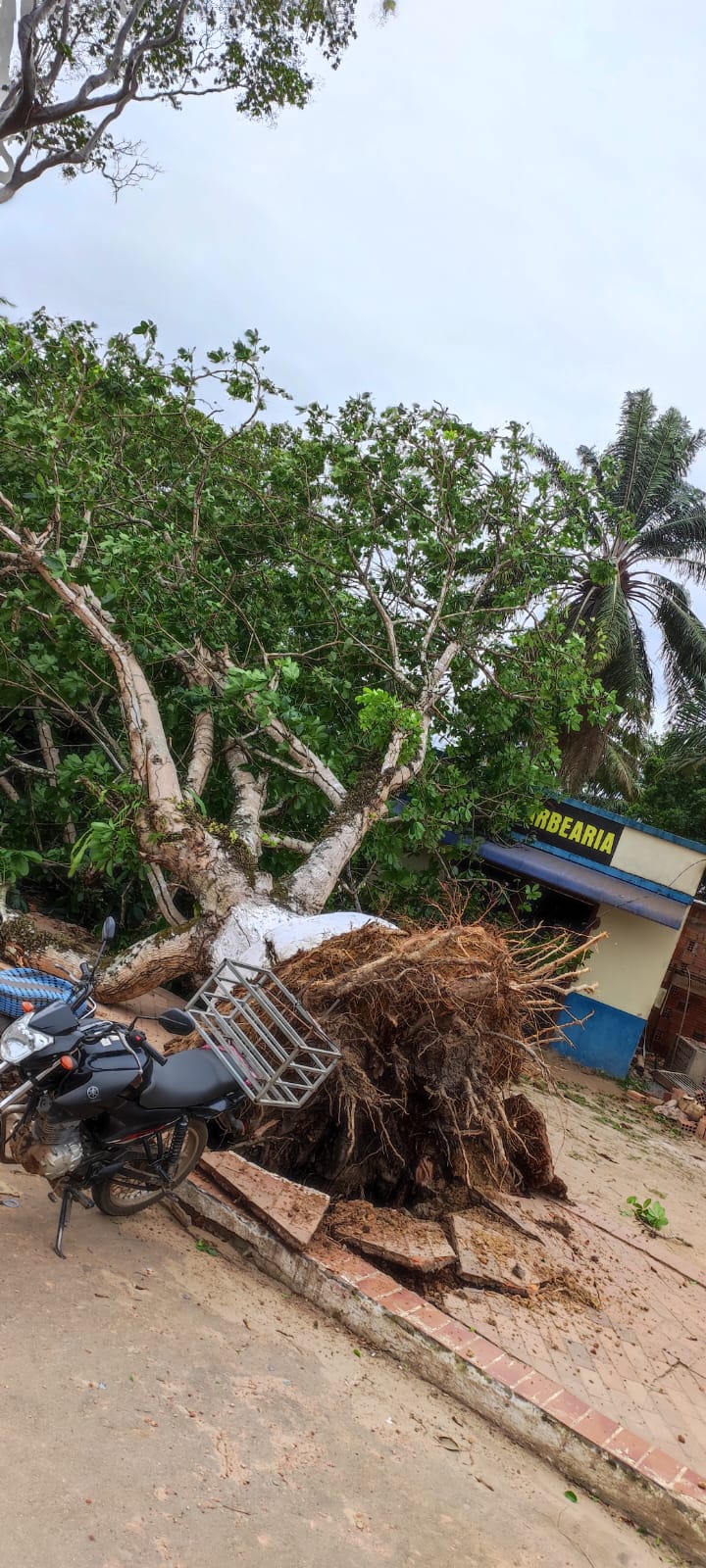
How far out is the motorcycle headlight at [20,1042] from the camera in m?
3.20

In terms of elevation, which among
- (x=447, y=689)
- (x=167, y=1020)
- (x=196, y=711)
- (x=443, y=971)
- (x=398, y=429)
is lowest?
(x=167, y=1020)

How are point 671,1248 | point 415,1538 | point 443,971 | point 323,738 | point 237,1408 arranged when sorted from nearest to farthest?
point 415,1538
point 237,1408
point 443,971
point 671,1248
point 323,738

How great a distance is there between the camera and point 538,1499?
10.6ft

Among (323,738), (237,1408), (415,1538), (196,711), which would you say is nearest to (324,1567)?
(415,1538)

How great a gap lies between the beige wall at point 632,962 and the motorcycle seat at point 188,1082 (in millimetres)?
9908

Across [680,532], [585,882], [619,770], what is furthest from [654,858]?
[680,532]

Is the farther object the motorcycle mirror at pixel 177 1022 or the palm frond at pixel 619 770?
the palm frond at pixel 619 770

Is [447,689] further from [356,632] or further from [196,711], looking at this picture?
[196,711]

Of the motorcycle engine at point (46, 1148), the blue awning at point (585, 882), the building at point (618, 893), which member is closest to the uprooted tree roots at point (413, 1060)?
the motorcycle engine at point (46, 1148)

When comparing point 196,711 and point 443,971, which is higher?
point 196,711

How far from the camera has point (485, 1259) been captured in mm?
4598

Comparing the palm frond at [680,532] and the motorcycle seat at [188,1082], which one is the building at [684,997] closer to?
the palm frond at [680,532]

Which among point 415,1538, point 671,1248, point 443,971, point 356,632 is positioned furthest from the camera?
point 356,632

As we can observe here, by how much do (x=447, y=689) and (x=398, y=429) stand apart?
237 centimetres
